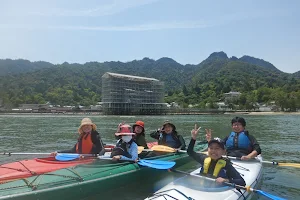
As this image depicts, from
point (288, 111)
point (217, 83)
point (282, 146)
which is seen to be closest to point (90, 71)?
point (217, 83)

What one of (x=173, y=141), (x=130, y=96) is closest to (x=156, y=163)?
(x=173, y=141)

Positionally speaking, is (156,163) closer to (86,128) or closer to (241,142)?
(86,128)

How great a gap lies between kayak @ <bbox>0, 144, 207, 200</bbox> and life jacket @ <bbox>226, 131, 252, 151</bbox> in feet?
7.87

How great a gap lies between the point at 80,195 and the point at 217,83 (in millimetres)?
163788

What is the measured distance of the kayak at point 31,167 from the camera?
6789mm

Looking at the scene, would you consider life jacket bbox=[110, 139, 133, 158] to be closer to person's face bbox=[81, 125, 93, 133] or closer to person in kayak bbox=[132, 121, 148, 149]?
person's face bbox=[81, 125, 93, 133]

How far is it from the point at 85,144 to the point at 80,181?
6.93ft

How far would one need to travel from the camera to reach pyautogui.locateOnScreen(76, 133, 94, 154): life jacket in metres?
8.66

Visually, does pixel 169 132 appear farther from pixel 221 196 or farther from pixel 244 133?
pixel 221 196

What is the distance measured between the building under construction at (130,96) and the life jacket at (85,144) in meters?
85.3

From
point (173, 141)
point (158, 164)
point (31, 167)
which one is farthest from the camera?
point (173, 141)

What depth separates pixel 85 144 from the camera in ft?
28.6

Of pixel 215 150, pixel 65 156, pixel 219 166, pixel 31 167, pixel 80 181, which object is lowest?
pixel 80 181

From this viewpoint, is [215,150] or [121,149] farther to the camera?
[121,149]
